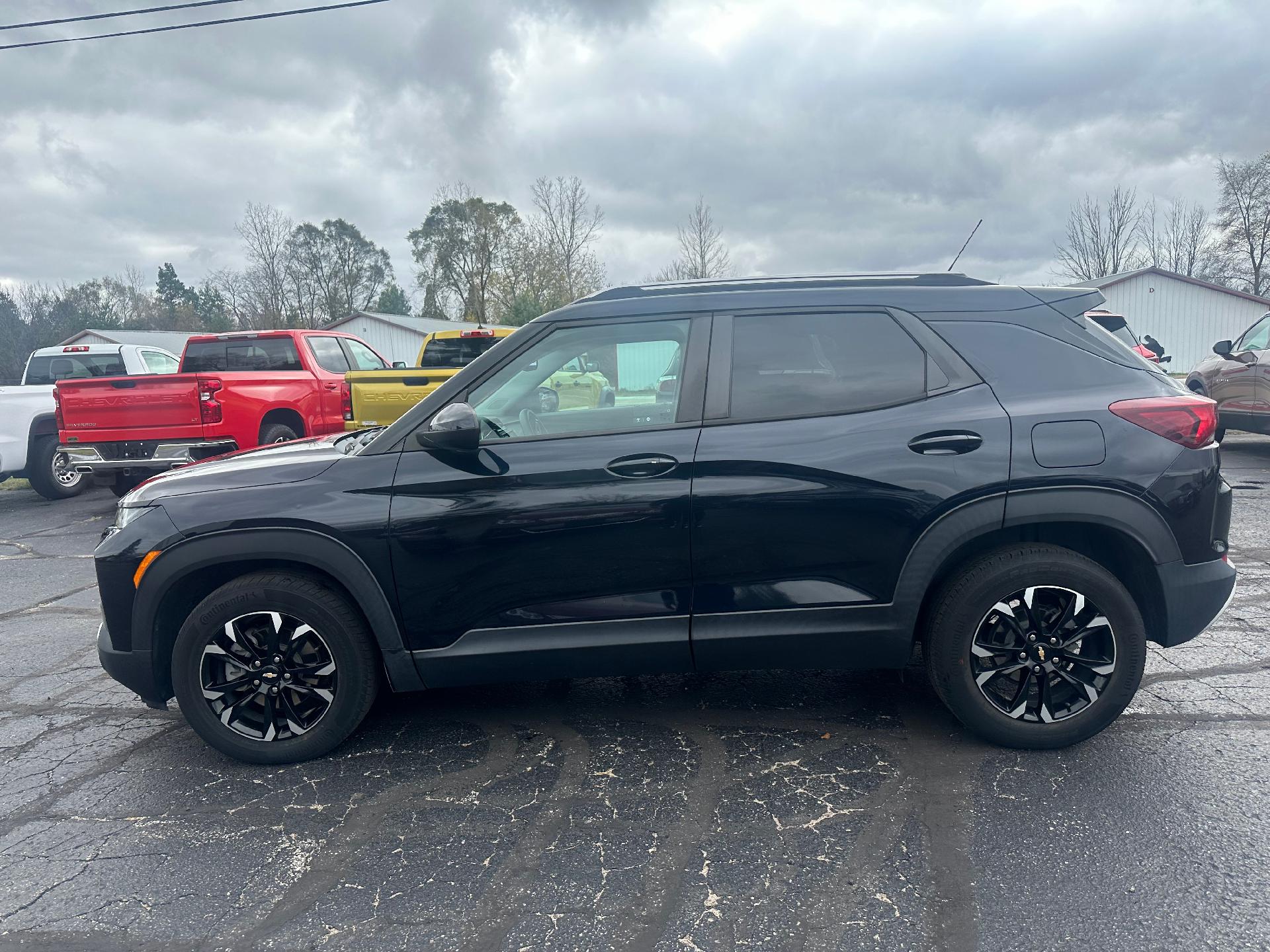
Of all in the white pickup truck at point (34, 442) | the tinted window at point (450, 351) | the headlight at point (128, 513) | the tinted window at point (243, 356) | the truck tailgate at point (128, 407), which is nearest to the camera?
the headlight at point (128, 513)

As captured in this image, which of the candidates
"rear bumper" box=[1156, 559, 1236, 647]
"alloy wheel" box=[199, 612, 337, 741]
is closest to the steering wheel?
"alloy wheel" box=[199, 612, 337, 741]

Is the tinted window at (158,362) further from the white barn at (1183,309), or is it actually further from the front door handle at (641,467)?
the white barn at (1183,309)

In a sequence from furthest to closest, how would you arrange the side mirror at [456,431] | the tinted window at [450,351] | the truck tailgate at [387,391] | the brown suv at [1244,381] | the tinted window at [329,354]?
1. the tinted window at [450,351]
2. the tinted window at [329,354]
3. the brown suv at [1244,381]
4. the truck tailgate at [387,391]
5. the side mirror at [456,431]

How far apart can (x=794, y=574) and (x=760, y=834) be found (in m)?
0.94

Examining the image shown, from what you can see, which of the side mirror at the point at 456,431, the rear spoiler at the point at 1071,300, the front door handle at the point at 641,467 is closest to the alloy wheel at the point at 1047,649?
the rear spoiler at the point at 1071,300

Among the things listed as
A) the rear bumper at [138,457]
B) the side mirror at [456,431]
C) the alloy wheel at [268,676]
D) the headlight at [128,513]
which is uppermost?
the side mirror at [456,431]

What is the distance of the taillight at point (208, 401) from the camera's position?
9328 millimetres

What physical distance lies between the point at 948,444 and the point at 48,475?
11.9m

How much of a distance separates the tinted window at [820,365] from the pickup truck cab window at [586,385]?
10.9 inches

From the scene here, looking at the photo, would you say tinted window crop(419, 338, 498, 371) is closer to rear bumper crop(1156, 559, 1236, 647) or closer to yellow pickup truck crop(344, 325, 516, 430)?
yellow pickup truck crop(344, 325, 516, 430)

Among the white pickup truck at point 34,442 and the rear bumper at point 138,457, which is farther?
the white pickup truck at point 34,442

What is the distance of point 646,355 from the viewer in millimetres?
3486

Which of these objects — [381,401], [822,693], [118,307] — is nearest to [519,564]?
[822,693]

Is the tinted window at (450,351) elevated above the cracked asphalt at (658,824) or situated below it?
above
